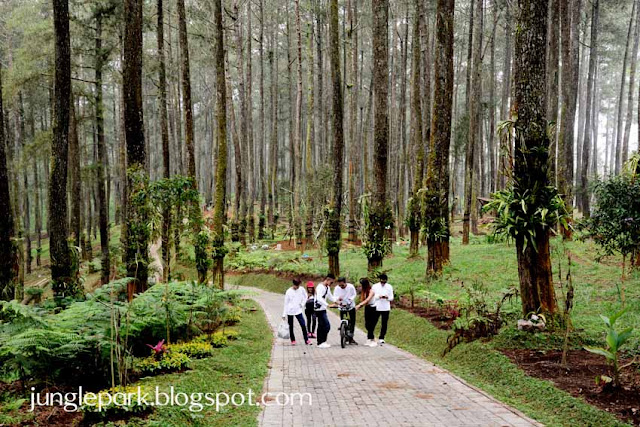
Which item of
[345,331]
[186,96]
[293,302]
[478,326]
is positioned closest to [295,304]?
[293,302]

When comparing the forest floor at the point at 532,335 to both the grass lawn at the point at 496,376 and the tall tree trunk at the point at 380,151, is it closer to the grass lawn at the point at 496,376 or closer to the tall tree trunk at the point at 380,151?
the grass lawn at the point at 496,376

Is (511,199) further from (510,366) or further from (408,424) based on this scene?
(408,424)

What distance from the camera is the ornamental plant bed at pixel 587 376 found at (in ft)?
18.4

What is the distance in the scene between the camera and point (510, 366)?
7484mm

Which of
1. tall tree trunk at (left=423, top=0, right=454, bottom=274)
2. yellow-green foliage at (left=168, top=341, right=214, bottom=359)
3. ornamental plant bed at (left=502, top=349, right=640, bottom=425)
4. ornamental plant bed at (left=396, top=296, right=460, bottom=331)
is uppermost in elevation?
tall tree trunk at (left=423, top=0, right=454, bottom=274)

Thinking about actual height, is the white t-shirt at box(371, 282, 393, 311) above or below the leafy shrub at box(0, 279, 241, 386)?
below

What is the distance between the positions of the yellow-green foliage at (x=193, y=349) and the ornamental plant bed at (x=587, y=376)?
5009mm

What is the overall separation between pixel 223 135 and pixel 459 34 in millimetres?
28245

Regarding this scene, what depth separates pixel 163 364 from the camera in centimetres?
700

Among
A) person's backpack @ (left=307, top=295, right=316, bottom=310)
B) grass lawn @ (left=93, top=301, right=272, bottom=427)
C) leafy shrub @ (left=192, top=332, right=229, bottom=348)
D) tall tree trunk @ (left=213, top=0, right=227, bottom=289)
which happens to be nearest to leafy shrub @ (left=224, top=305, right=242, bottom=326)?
grass lawn @ (left=93, top=301, right=272, bottom=427)

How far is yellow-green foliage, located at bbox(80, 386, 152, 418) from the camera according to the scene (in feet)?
15.9

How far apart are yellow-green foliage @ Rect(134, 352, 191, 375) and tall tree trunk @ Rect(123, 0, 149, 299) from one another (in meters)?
3.20

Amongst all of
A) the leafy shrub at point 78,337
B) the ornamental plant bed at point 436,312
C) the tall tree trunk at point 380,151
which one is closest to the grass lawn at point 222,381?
the leafy shrub at point 78,337

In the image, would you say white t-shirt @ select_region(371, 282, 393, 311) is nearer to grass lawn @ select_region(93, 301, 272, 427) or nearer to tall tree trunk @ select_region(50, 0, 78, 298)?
grass lawn @ select_region(93, 301, 272, 427)
